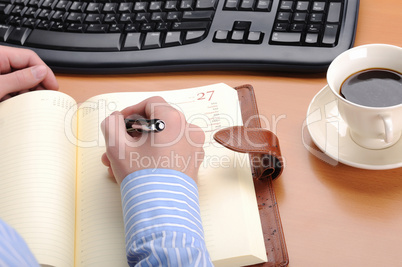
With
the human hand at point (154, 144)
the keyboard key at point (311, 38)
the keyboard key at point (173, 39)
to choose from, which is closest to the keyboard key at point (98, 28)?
the keyboard key at point (173, 39)

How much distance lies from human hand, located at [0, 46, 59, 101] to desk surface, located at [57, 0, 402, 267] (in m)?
0.04

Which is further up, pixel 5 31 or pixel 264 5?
pixel 264 5

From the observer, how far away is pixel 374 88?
0.58m

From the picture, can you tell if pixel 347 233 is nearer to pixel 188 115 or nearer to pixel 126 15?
pixel 188 115

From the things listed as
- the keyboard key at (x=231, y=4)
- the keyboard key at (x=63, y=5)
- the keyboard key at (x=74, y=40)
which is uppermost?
the keyboard key at (x=231, y=4)

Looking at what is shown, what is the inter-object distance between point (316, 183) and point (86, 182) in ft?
0.92

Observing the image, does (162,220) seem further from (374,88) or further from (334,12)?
(334,12)

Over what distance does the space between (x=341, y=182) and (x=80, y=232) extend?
0.31 metres

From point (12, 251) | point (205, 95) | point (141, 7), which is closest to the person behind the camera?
point (12, 251)

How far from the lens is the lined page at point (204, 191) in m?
0.53

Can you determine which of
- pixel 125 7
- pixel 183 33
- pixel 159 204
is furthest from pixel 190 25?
pixel 159 204

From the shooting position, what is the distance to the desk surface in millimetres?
529

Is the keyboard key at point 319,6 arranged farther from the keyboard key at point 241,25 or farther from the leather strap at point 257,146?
the leather strap at point 257,146

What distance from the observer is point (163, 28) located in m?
0.75
